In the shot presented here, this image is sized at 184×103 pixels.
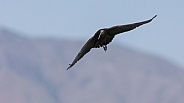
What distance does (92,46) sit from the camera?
21.5 metres

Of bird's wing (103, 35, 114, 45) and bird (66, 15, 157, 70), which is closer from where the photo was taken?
bird (66, 15, 157, 70)

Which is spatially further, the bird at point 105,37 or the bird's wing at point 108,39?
the bird's wing at point 108,39

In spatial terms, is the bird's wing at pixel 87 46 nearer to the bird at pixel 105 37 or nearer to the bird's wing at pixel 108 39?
the bird at pixel 105 37

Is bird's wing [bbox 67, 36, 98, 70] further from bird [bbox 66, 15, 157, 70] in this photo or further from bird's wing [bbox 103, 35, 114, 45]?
bird's wing [bbox 103, 35, 114, 45]

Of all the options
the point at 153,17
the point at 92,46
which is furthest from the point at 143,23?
the point at 92,46

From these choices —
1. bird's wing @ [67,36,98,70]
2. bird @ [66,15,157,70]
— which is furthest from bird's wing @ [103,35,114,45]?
bird's wing @ [67,36,98,70]

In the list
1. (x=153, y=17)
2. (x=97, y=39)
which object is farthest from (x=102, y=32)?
(x=153, y=17)

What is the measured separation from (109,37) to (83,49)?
0.90 metres

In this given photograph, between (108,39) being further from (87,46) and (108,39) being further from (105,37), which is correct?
(87,46)

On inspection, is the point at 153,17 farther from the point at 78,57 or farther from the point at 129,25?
the point at 78,57

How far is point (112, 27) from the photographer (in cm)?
2158

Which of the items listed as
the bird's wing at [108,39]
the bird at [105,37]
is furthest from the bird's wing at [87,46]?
the bird's wing at [108,39]

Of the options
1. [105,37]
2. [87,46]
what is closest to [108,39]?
[105,37]

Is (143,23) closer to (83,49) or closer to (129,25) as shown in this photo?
(129,25)
